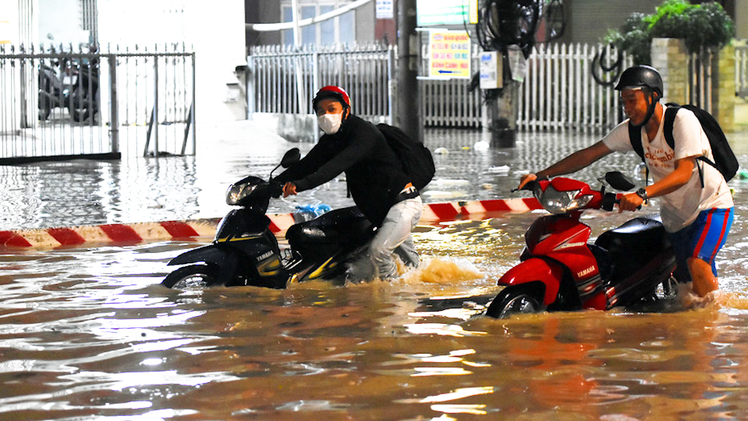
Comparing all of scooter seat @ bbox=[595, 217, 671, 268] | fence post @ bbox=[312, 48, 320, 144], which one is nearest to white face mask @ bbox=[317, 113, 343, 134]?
scooter seat @ bbox=[595, 217, 671, 268]

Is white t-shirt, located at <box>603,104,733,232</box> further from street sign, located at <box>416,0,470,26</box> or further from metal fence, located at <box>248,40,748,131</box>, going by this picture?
metal fence, located at <box>248,40,748,131</box>

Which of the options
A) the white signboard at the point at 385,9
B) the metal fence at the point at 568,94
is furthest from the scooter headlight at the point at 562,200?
the white signboard at the point at 385,9

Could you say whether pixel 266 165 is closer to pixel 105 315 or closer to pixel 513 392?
pixel 105 315

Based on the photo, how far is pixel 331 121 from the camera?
733cm

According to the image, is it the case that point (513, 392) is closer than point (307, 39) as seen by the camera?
Yes

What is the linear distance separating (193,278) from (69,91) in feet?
45.4

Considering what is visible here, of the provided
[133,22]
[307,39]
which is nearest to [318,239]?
[133,22]

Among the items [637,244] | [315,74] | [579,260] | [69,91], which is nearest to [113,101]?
[69,91]

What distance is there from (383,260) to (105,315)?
1.96 meters

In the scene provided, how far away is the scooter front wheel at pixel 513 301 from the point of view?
242 inches

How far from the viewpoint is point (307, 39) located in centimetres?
3259

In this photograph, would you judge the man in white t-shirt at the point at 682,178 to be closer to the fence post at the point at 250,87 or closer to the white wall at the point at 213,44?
the fence post at the point at 250,87

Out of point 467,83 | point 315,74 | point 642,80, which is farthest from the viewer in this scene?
point 467,83

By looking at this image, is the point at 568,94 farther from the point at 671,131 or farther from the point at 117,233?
the point at 671,131
